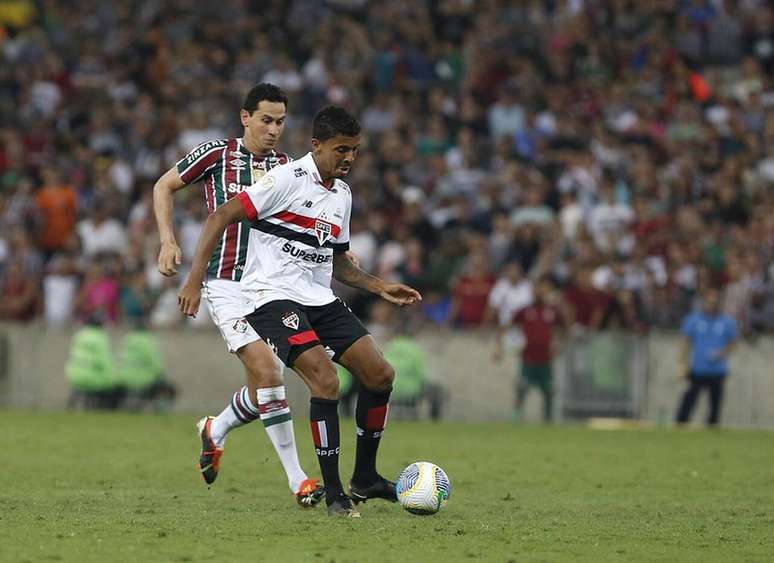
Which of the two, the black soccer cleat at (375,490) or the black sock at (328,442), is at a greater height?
the black sock at (328,442)

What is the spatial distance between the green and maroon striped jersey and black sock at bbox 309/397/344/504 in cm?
133

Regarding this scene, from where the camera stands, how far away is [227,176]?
1076 cm

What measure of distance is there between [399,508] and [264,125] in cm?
279

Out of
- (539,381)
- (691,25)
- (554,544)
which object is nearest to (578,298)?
(539,381)

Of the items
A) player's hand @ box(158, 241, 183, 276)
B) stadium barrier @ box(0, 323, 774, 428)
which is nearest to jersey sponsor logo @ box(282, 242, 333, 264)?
player's hand @ box(158, 241, 183, 276)

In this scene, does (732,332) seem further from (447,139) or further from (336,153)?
(336,153)

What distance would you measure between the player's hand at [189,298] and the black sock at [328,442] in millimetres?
966

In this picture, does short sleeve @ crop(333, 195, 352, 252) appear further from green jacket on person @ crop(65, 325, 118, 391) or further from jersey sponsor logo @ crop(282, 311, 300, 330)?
green jacket on person @ crop(65, 325, 118, 391)

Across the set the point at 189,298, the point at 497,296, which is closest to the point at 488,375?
the point at 497,296

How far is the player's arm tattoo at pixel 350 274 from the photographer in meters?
10.4

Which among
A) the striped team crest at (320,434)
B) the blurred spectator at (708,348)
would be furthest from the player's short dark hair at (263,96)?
the blurred spectator at (708,348)

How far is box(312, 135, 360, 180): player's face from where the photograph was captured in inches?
388

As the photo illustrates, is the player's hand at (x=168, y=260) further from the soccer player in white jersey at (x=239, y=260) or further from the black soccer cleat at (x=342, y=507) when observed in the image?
the black soccer cleat at (x=342, y=507)

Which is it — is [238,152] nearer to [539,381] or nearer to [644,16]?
[539,381]
